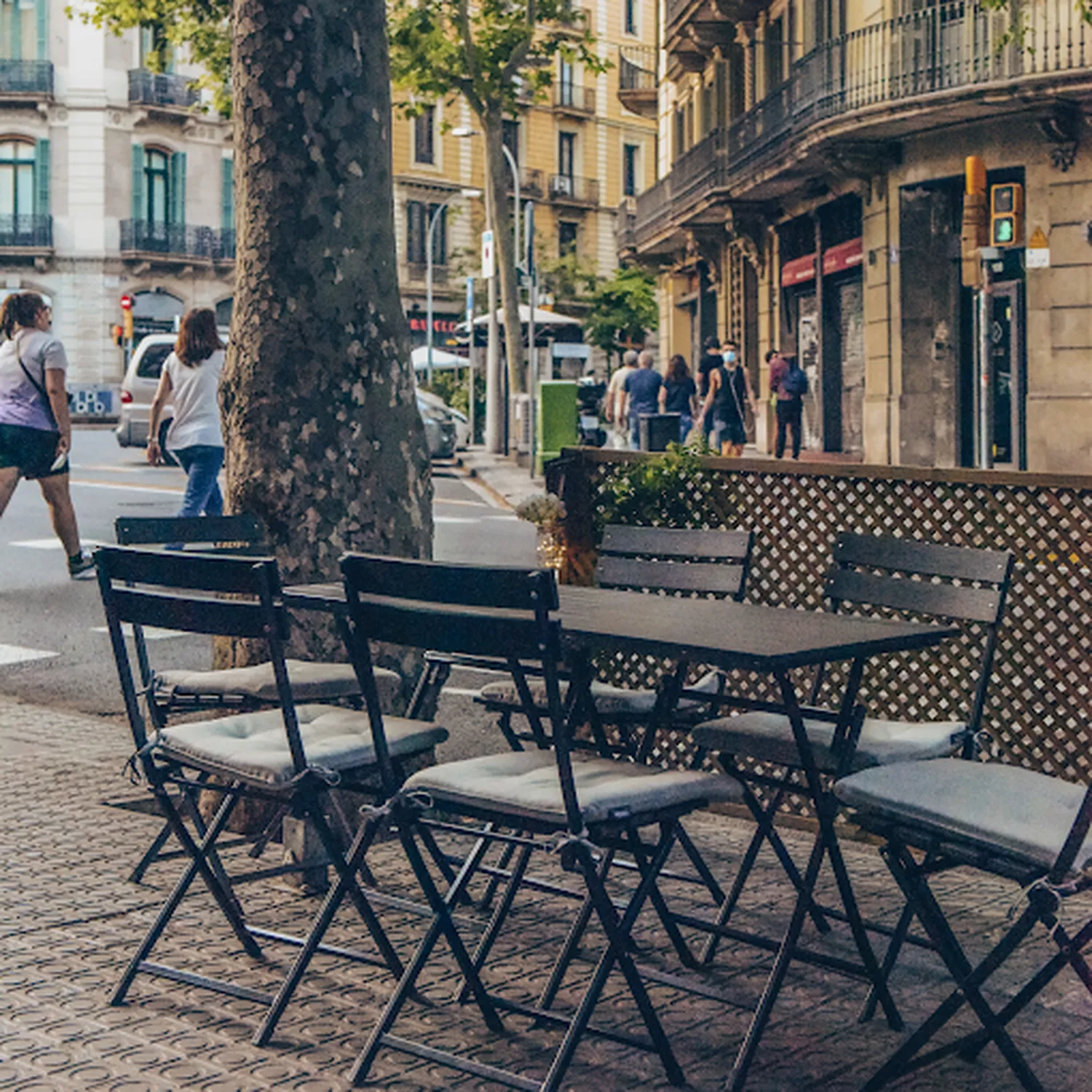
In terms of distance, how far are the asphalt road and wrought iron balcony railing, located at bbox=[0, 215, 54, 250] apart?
29591mm

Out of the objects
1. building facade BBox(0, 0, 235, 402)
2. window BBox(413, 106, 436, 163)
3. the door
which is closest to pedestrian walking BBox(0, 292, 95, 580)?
the door

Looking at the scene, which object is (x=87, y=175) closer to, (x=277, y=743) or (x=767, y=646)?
(x=277, y=743)

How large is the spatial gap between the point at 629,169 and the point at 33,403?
5960 centimetres

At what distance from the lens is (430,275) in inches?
2126

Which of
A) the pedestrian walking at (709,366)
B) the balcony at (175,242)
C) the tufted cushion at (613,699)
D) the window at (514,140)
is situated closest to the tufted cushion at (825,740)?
the tufted cushion at (613,699)

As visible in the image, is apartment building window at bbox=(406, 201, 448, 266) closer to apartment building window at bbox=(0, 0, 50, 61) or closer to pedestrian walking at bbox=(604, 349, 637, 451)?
apartment building window at bbox=(0, 0, 50, 61)

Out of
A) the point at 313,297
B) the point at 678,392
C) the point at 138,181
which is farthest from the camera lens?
the point at 138,181

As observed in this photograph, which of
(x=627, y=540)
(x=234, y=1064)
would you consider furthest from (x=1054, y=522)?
(x=234, y=1064)

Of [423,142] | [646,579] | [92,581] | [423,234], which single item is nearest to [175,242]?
[423,234]

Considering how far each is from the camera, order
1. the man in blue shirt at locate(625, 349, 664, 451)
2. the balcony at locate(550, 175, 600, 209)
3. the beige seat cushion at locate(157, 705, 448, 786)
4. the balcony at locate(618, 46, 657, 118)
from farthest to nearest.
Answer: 1. the balcony at locate(550, 175, 600, 209)
2. the balcony at locate(618, 46, 657, 118)
3. the man in blue shirt at locate(625, 349, 664, 451)
4. the beige seat cushion at locate(157, 705, 448, 786)

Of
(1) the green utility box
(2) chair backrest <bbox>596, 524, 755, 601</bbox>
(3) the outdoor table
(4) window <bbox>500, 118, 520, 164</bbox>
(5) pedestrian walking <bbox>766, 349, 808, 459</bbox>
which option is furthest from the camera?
(4) window <bbox>500, 118, 520, 164</bbox>

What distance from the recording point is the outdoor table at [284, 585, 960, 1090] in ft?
13.2

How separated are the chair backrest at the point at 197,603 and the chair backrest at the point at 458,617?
0.25 metres

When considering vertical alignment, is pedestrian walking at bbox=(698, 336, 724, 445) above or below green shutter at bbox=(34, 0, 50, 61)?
below
